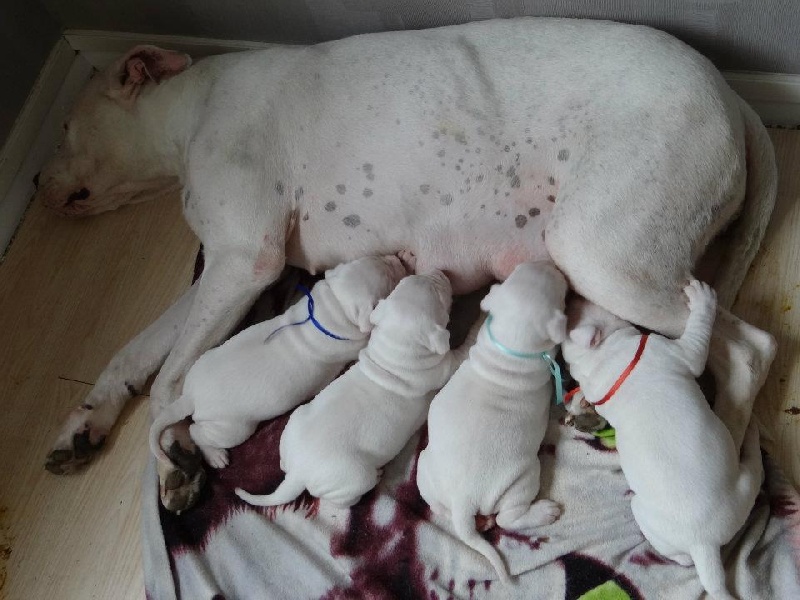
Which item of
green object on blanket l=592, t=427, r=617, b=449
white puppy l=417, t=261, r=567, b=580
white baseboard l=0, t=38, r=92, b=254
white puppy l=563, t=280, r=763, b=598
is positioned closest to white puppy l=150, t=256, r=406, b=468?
white puppy l=417, t=261, r=567, b=580

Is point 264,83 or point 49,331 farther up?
point 264,83

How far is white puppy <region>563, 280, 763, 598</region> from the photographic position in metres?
1.68

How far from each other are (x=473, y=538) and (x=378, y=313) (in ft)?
1.94

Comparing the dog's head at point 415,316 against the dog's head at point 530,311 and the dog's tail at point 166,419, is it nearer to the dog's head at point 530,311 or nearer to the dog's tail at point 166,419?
the dog's head at point 530,311

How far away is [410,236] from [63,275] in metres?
1.24

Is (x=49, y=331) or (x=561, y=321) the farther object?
(x=49, y=331)

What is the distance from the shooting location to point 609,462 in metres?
2.01

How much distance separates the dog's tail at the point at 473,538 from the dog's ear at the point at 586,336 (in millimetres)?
492

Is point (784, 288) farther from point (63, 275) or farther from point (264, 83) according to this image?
point (63, 275)

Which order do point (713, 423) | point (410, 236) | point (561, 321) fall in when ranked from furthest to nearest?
1. point (410, 236)
2. point (561, 321)
3. point (713, 423)

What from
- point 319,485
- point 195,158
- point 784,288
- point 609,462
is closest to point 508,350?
point 609,462

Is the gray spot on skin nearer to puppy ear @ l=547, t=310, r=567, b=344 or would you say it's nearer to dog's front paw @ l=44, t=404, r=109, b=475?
puppy ear @ l=547, t=310, r=567, b=344

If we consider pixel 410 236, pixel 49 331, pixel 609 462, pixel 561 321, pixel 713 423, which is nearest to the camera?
pixel 713 423

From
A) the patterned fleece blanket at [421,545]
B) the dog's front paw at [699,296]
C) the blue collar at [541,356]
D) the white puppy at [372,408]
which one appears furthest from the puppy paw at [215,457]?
the dog's front paw at [699,296]
